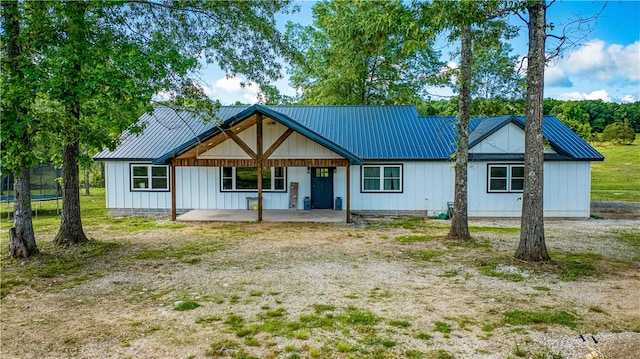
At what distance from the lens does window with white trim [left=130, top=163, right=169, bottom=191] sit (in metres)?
15.6

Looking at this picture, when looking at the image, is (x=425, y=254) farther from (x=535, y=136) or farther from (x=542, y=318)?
(x=542, y=318)

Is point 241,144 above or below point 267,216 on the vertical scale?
above

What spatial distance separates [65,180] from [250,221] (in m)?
5.77

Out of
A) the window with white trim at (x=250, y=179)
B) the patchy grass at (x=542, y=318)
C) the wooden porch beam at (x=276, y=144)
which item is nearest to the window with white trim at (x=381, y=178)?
the window with white trim at (x=250, y=179)

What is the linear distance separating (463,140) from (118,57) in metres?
8.13

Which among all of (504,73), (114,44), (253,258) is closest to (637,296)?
(504,73)

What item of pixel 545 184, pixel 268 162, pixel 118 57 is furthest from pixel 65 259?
pixel 545 184

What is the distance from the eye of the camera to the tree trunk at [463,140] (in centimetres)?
1005

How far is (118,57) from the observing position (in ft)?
21.7

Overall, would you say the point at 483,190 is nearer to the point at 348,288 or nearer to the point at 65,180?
the point at 348,288

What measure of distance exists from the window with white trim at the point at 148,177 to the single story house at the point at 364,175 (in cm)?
4

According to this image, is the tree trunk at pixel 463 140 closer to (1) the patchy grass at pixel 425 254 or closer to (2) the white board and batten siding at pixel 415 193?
(1) the patchy grass at pixel 425 254

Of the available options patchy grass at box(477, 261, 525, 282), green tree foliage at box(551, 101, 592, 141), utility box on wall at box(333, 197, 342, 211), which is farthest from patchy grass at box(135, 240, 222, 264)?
green tree foliage at box(551, 101, 592, 141)

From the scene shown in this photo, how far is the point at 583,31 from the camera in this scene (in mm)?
7613
